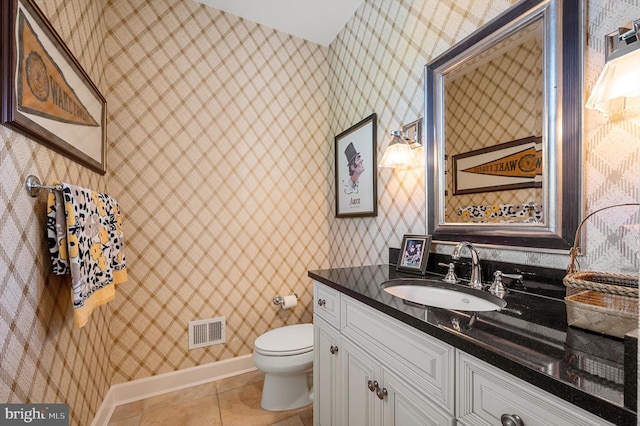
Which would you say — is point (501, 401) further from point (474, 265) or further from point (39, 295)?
point (39, 295)

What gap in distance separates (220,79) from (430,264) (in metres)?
1.93

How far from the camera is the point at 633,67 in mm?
743

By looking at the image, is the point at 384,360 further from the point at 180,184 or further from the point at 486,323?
the point at 180,184

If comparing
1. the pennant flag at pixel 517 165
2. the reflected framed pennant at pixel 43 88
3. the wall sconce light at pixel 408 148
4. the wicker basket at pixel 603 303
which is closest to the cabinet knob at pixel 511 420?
the wicker basket at pixel 603 303

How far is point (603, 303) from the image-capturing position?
671mm

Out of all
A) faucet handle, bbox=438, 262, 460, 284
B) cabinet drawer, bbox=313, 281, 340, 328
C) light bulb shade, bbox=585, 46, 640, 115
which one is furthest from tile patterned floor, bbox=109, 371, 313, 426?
light bulb shade, bbox=585, 46, 640, 115

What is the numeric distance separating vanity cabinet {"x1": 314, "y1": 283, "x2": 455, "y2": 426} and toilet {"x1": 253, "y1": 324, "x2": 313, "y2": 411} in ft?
0.73

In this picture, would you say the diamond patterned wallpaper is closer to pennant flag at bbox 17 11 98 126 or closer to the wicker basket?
pennant flag at bbox 17 11 98 126

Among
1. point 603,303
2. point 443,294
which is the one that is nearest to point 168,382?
point 443,294

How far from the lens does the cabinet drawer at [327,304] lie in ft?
4.24

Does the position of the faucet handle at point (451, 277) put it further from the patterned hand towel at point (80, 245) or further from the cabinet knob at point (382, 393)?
the patterned hand towel at point (80, 245)

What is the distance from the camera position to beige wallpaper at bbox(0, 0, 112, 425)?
2.88ft

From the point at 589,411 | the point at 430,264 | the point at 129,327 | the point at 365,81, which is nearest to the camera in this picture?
the point at 589,411

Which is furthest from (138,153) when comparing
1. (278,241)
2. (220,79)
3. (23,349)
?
(23,349)
